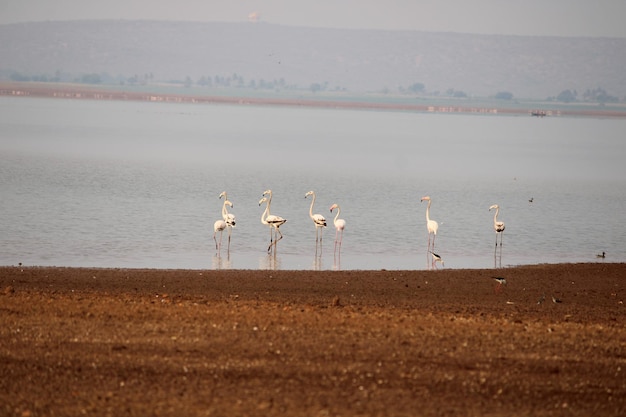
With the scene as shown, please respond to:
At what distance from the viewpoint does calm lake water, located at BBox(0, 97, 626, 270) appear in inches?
1014

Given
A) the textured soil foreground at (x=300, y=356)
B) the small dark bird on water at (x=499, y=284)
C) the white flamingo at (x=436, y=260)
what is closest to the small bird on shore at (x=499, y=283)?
the small dark bird on water at (x=499, y=284)

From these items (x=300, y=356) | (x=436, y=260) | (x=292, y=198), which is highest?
(x=292, y=198)

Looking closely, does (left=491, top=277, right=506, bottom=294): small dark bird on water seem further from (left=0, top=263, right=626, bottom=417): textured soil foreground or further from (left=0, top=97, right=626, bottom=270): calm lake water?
(left=0, top=97, right=626, bottom=270): calm lake water

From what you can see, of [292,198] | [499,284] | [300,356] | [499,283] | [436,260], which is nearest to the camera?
[300,356]

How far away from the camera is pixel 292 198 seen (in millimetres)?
39281

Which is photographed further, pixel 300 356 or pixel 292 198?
pixel 292 198

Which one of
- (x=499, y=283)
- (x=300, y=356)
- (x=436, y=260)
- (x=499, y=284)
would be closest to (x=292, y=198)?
(x=436, y=260)

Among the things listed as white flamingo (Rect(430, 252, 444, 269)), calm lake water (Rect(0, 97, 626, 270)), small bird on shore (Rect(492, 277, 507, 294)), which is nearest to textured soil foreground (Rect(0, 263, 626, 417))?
small bird on shore (Rect(492, 277, 507, 294))

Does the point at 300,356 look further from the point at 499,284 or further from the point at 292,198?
the point at 292,198

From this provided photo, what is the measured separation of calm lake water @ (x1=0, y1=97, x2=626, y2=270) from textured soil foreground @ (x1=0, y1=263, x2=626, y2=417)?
7.98 metres

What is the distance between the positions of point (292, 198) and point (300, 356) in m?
27.3

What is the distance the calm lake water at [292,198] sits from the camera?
2577cm

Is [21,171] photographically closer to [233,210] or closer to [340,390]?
[233,210]

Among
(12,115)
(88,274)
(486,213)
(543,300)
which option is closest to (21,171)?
(486,213)
